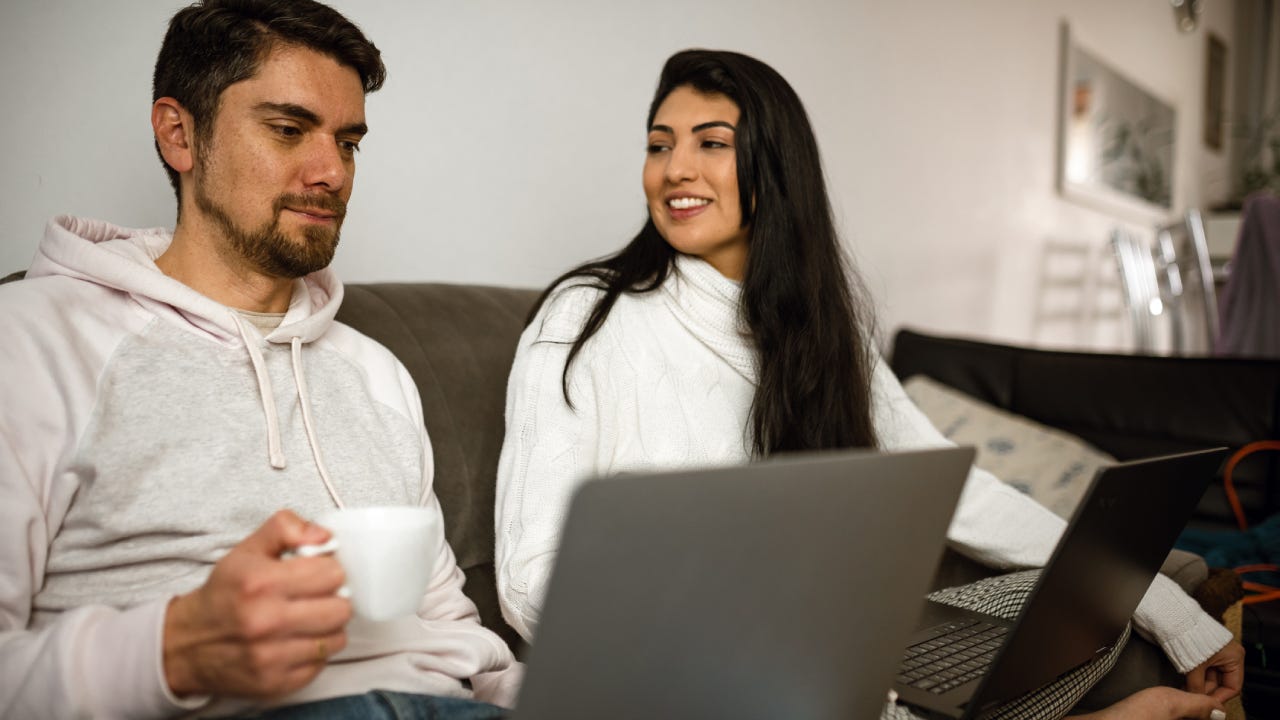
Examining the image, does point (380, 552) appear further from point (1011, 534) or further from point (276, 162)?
point (1011, 534)

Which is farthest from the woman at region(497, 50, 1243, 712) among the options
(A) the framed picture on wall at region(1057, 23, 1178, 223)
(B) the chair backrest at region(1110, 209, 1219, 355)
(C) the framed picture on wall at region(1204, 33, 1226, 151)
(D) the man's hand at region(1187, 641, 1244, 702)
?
(C) the framed picture on wall at region(1204, 33, 1226, 151)

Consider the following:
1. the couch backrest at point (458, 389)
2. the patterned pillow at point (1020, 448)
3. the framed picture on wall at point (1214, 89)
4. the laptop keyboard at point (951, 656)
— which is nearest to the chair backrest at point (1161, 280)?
the patterned pillow at point (1020, 448)

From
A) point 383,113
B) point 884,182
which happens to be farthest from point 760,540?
point 884,182

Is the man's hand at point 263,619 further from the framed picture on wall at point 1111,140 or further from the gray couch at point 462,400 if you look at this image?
the framed picture on wall at point 1111,140

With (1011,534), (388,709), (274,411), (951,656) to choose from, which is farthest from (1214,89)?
(388,709)

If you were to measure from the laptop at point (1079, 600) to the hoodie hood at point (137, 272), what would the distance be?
87 cm

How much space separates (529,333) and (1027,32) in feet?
10.6

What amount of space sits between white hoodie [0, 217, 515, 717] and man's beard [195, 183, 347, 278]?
66mm

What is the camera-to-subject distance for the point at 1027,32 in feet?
12.2

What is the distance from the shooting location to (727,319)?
1.49m

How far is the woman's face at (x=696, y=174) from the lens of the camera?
1.45 m

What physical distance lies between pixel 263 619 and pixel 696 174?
1.00 meters

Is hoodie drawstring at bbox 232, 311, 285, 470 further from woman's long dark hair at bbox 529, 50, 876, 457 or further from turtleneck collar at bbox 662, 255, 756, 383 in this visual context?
turtleneck collar at bbox 662, 255, 756, 383

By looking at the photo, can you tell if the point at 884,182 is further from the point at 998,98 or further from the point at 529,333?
the point at 529,333
